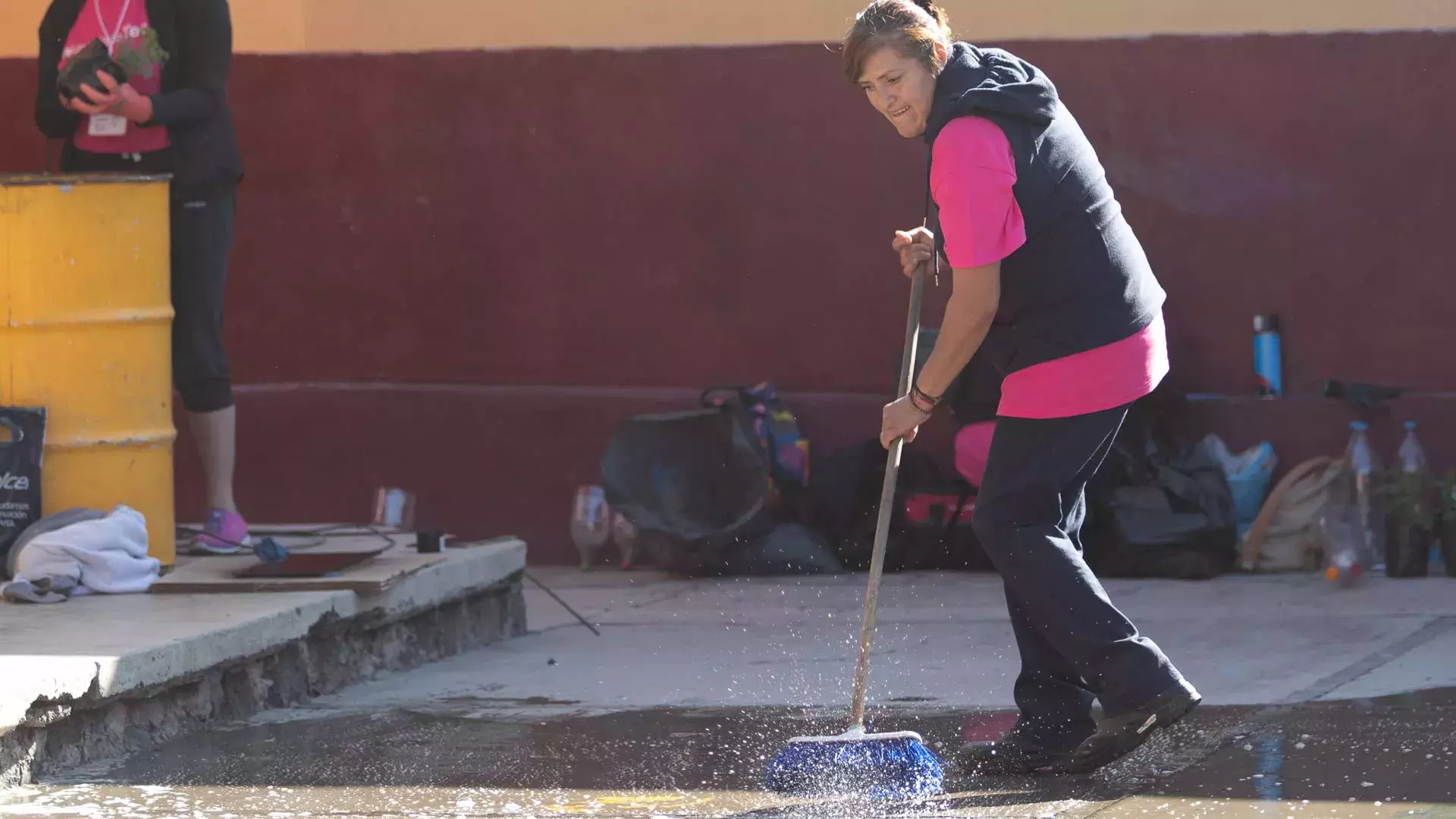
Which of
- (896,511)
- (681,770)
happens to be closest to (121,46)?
(681,770)

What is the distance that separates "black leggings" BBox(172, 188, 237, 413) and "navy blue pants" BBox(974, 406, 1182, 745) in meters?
2.81

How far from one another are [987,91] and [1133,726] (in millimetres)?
1211

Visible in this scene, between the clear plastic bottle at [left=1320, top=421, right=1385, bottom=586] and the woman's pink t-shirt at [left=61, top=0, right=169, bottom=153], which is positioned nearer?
the woman's pink t-shirt at [left=61, top=0, right=169, bottom=153]

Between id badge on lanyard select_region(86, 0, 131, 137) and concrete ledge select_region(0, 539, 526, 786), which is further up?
id badge on lanyard select_region(86, 0, 131, 137)

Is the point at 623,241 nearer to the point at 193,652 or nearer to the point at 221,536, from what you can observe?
the point at 221,536

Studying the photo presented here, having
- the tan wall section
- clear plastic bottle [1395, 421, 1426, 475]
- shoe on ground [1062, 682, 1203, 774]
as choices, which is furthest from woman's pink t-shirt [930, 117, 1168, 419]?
the tan wall section

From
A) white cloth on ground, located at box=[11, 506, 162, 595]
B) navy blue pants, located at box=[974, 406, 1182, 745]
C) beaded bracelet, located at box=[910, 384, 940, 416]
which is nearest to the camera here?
navy blue pants, located at box=[974, 406, 1182, 745]

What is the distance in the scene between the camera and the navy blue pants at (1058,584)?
3635mm

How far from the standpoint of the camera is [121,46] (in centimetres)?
564

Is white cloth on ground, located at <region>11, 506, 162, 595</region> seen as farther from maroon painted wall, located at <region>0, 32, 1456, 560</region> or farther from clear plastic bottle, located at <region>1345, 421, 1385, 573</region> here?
clear plastic bottle, located at <region>1345, 421, 1385, 573</region>

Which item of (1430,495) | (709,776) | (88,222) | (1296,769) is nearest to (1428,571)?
(1430,495)

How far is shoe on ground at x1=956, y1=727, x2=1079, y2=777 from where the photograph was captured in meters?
3.81

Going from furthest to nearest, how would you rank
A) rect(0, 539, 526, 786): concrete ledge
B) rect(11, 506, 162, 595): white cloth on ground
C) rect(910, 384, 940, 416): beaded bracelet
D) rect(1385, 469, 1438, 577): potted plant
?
rect(1385, 469, 1438, 577): potted plant → rect(11, 506, 162, 595): white cloth on ground → rect(0, 539, 526, 786): concrete ledge → rect(910, 384, 940, 416): beaded bracelet

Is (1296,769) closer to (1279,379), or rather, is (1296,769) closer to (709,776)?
(709,776)
